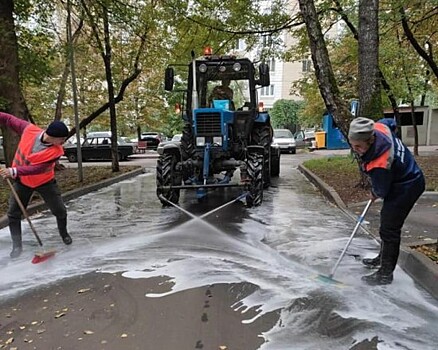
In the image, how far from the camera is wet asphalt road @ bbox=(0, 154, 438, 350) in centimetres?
354

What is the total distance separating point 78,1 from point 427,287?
12060 millimetres

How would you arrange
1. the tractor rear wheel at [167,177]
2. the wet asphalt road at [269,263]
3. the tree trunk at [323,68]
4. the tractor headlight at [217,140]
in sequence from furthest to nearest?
1. the tree trunk at [323,68]
2. the tractor headlight at [217,140]
3. the tractor rear wheel at [167,177]
4. the wet asphalt road at [269,263]

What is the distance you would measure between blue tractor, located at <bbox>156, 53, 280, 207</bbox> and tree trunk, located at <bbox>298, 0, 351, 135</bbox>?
1.15 metres

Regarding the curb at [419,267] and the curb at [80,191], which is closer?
the curb at [419,267]

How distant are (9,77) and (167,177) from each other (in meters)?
3.92

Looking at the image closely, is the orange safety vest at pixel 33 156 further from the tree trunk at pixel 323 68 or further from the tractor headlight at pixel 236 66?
the tree trunk at pixel 323 68

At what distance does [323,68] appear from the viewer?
31.9 ft

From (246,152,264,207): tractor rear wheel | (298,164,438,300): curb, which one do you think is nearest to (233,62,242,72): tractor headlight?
(246,152,264,207): tractor rear wheel

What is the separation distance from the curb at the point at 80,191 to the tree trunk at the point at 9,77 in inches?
52.6

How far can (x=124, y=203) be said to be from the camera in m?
9.96

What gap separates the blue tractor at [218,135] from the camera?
862cm

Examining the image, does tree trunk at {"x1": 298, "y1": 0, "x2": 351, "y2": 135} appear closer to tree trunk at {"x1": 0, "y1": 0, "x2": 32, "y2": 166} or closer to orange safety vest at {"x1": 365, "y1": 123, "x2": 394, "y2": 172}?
orange safety vest at {"x1": 365, "y1": 123, "x2": 394, "y2": 172}

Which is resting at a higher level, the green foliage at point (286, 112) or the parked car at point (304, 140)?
the green foliage at point (286, 112)

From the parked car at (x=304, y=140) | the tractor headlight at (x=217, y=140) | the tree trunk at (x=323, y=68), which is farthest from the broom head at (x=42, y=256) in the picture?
the parked car at (x=304, y=140)
